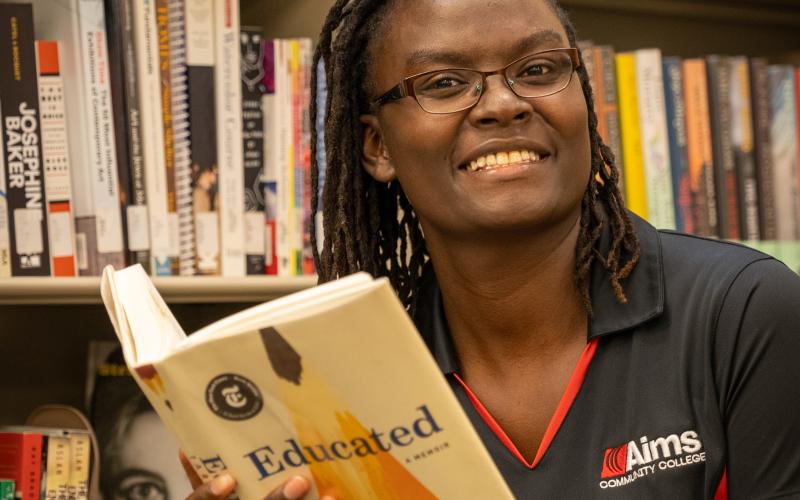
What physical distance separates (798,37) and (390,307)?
155 centimetres

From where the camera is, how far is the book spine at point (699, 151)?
1.56m

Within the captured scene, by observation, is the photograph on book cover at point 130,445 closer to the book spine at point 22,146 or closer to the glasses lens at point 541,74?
the book spine at point 22,146

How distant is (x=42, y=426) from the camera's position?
56.8 inches

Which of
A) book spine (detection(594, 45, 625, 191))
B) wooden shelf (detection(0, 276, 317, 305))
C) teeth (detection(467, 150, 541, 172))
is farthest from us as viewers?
book spine (detection(594, 45, 625, 191))

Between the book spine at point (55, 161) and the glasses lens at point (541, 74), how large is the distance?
2.08 feet

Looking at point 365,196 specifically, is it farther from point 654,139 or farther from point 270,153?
point 654,139

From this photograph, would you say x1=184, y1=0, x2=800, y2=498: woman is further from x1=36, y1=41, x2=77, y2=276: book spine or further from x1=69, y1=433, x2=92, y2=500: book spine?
x1=69, y1=433, x2=92, y2=500: book spine

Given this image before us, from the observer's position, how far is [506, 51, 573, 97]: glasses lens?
1.06 metres

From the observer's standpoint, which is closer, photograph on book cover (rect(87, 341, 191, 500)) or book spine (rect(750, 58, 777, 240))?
photograph on book cover (rect(87, 341, 191, 500))

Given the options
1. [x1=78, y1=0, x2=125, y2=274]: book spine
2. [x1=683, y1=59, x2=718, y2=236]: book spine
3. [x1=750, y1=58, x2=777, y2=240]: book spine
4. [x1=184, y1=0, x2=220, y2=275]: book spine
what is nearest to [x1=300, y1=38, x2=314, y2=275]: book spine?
[x1=184, y1=0, x2=220, y2=275]: book spine

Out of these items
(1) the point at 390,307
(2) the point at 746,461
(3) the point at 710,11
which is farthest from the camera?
(3) the point at 710,11

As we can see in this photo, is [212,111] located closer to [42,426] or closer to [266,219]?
[266,219]

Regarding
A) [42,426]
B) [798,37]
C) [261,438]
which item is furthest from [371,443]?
[798,37]

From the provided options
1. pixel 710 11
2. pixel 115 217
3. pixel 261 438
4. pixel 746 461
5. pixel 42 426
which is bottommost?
pixel 42 426
